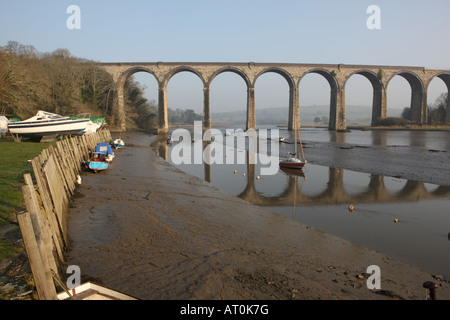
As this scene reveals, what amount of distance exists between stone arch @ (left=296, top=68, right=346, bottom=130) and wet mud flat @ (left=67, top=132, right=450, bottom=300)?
2542 inches

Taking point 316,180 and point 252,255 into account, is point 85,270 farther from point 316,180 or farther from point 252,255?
point 316,180

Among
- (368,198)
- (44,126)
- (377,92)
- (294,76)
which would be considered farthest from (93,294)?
(377,92)

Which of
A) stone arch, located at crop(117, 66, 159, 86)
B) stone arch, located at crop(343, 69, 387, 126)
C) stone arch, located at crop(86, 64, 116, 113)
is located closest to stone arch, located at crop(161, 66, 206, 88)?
stone arch, located at crop(117, 66, 159, 86)

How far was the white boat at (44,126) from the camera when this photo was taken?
76.5 ft

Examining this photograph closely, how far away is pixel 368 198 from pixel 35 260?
1397 cm

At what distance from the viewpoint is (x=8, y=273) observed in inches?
188

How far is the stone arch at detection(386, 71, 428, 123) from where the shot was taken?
71.1 meters

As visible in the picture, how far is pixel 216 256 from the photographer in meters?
6.73

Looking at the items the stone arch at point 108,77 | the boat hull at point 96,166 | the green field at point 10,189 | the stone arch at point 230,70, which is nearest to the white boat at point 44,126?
the green field at point 10,189

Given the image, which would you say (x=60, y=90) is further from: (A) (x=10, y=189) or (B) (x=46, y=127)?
(A) (x=10, y=189)

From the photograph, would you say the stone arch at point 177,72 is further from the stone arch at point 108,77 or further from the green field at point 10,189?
the green field at point 10,189

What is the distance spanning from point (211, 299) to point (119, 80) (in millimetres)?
63605
